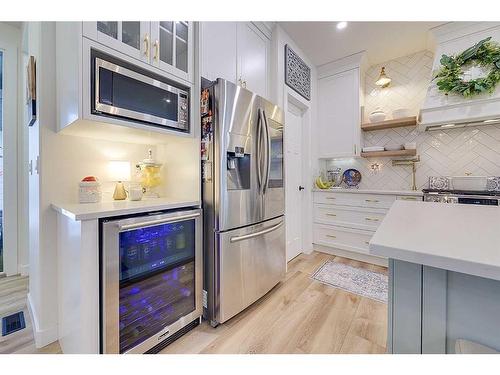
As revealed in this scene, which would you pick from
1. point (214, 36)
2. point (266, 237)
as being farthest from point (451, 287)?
point (214, 36)

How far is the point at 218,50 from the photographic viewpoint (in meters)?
1.88

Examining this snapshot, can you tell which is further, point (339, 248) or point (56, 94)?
point (339, 248)

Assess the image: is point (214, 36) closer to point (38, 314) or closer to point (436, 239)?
point (436, 239)

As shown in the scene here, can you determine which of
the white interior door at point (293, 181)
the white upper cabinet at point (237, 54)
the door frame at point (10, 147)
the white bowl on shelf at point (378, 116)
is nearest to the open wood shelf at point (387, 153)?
the white bowl on shelf at point (378, 116)

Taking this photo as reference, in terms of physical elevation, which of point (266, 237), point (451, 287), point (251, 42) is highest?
point (251, 42)

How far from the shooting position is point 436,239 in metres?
0.66

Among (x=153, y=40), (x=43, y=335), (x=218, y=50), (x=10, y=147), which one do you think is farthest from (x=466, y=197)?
(x=10, y=147)

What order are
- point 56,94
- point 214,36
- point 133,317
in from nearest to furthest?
point 133,317 → point 56,94 → point 214,36

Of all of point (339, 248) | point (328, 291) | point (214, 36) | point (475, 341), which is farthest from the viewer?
point (339, 248)

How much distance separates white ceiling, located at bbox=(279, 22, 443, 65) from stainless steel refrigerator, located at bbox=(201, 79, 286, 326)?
1.34 m

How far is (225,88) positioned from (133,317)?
151 cm

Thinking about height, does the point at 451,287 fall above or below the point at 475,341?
above

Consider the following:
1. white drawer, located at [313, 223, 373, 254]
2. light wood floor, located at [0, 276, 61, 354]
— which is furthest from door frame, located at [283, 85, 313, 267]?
light wood floor, located at [0, 276, 61, 354]

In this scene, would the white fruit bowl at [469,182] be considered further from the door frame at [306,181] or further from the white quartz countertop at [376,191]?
the door frame at [306,181]
